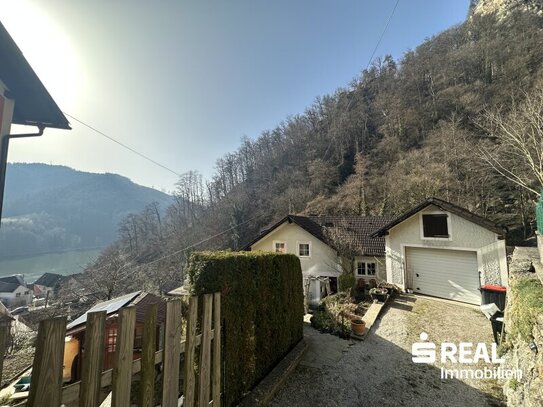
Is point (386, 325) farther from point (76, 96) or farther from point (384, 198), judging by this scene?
point (384, 198)

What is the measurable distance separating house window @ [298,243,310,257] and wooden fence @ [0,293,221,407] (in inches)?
550

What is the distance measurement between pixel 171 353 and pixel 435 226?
13094 mm

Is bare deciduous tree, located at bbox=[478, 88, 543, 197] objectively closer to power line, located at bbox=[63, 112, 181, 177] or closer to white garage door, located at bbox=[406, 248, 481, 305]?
white garage door, located at bbox=[406, 248, 481, 305]

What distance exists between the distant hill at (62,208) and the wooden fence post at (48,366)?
63.4 metres

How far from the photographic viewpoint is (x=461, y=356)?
19.6ft

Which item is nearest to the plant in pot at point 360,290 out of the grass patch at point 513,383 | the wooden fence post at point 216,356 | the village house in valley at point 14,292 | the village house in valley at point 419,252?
the village house in valley at point 419,252

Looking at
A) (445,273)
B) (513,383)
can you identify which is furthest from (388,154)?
(513,383)

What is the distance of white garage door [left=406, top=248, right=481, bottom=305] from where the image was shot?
10.9 metres

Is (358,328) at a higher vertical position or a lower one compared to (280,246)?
lower

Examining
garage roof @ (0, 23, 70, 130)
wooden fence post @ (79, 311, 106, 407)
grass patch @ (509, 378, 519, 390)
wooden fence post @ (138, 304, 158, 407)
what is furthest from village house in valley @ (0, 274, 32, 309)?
grass patch @ (509, 378, 519, 390)

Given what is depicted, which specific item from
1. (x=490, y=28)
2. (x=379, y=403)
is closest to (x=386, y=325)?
(x=379, y=403)

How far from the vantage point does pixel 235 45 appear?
8695mm

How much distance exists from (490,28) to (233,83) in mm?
46133

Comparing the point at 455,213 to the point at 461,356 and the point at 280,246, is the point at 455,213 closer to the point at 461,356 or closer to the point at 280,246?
the point at 461,356
